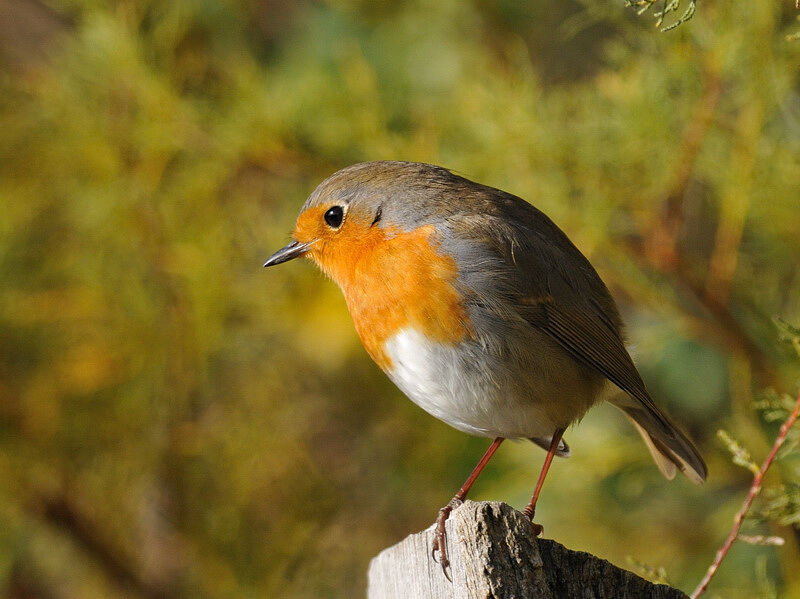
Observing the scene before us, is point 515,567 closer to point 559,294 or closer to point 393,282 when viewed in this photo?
point 393,282

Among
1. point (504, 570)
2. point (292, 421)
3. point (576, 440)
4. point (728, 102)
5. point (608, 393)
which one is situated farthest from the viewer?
point (292, 421)

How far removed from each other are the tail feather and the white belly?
1.37ft

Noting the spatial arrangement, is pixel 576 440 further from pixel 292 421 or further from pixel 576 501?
pixel 292 421

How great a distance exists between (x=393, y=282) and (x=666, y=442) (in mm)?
963

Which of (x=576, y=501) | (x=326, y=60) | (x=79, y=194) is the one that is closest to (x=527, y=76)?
(x=326, y=60)

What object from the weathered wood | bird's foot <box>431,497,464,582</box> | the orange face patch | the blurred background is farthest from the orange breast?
the blurred background

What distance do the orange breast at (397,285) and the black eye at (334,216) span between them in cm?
8

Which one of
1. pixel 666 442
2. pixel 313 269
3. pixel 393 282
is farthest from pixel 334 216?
pixel 313 269

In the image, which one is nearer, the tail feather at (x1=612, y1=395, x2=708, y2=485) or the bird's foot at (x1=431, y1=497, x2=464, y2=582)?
the bird's foot at (x1=431, y1=497, x2=464, y2=582)

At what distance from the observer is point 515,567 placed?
1809 millimetres

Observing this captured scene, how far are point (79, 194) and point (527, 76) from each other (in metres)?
2.18

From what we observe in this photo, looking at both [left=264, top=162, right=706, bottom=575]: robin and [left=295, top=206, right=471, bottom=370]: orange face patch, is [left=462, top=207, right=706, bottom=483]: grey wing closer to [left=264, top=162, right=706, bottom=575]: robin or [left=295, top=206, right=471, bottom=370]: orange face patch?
[left=264, top=162, right=706, bottom=575]: robin

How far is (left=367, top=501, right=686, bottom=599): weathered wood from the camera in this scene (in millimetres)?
1799

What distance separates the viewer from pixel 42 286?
4914 millimetres
